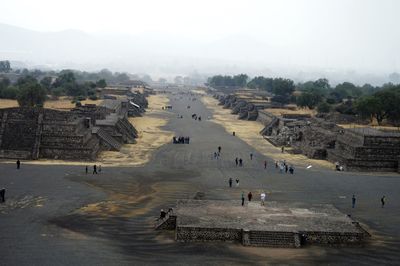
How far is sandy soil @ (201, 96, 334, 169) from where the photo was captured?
4612 centimetres

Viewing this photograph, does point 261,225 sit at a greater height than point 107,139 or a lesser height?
lesser

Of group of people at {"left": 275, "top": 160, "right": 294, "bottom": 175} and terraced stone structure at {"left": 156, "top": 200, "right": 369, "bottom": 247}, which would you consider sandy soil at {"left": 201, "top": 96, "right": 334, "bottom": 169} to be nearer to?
group of people at {"left": 275, "top": 160, "right": 294, "bottom": 175}

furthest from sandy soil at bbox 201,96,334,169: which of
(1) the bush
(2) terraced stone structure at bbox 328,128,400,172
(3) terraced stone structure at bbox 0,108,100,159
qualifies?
(1) the bush

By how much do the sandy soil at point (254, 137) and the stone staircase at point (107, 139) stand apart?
15211mm

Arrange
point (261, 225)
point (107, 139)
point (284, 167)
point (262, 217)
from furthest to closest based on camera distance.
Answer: point (107, 139)
point (284, 167)
point (262, 217)
point (261, 225)

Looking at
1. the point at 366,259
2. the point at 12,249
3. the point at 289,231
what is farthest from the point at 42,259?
the point at 366,259

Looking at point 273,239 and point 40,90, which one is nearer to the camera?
point 273,239

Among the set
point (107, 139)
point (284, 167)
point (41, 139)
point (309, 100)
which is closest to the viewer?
point (284, 167)

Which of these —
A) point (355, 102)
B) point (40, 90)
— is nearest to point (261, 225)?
point (40, 90)

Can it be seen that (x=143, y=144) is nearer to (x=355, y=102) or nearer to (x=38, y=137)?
(x=38, y=137)

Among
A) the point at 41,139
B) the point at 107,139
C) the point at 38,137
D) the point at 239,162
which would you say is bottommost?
the point at 239,162

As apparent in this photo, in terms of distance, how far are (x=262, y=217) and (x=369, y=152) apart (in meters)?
21.6

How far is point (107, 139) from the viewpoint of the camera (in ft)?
158

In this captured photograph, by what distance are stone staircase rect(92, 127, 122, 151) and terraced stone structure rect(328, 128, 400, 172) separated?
70.0 feet
